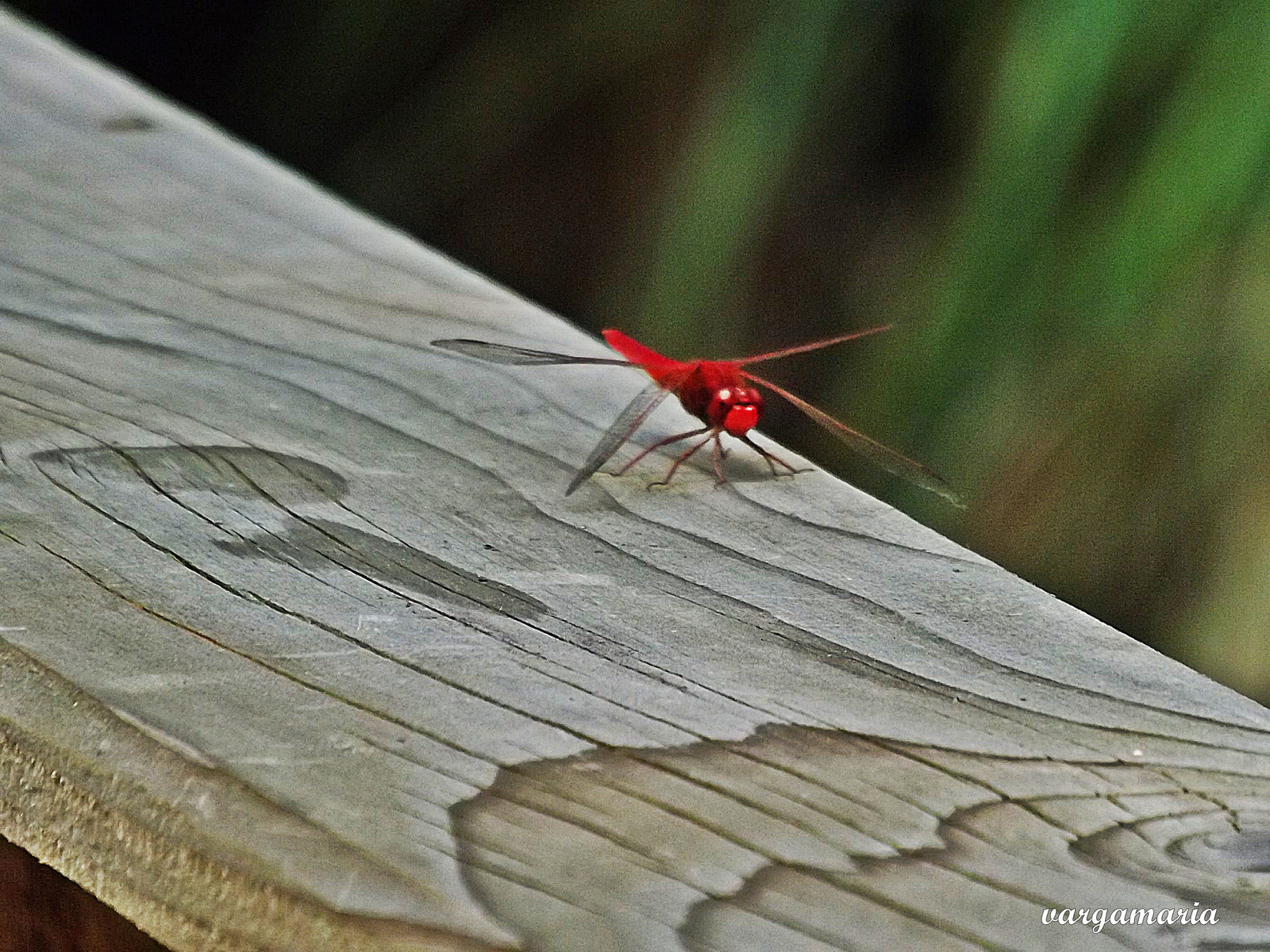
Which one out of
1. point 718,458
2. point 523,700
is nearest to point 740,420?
point 718,458

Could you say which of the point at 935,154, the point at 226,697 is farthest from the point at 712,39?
the point at 226,697

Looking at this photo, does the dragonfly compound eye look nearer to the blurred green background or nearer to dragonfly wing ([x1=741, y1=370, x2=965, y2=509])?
dragonfly wing ([x1=741, y1=370, x2=965, y2=509])

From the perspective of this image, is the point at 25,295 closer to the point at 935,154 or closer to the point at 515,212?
the point at 935,154

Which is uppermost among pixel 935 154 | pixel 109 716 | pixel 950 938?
pixel 935 154

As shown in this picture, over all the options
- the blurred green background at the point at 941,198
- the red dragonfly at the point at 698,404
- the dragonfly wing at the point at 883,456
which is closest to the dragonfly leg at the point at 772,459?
the red dragonfly at the point at 698,404

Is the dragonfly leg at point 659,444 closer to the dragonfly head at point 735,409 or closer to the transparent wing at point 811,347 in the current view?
the dragonfly head at point 735,409
